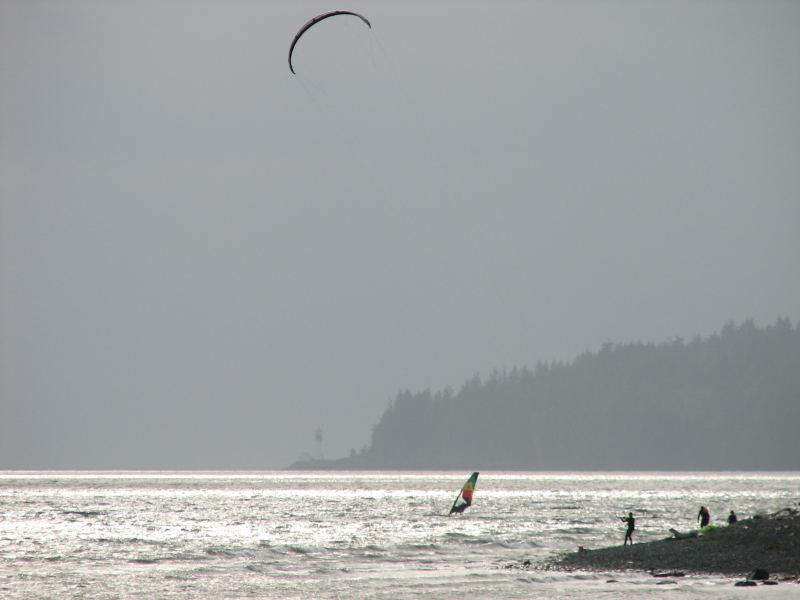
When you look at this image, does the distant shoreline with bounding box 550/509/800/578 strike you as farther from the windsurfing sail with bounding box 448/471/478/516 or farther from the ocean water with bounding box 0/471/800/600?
the windsurfing sail with bounding box 448/471/478/516

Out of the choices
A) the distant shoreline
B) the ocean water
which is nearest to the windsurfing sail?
the ocean water

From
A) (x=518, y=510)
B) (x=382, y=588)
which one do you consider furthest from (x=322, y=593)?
(x=518, y=510)

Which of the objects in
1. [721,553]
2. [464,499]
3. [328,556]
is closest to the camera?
[721,553]

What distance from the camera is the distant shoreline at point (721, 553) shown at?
4544 centimetres

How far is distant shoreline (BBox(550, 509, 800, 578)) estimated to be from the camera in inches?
1789

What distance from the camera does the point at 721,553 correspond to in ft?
160

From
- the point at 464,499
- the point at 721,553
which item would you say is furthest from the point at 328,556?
the point at 464,499

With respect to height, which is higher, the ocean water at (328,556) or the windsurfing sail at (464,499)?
the windsurfing sail at (464,499)

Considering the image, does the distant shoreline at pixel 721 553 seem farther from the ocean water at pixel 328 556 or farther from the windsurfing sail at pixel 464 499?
the windsurfing sail at pixel 464 499

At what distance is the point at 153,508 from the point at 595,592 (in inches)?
3717

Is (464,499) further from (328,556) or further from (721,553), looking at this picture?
(721,553)

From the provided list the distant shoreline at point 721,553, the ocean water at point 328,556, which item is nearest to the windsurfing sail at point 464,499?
the ocean water at point 328,556

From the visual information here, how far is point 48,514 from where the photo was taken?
113 meters

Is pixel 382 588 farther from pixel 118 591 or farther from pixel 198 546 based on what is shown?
pixel 198 546
